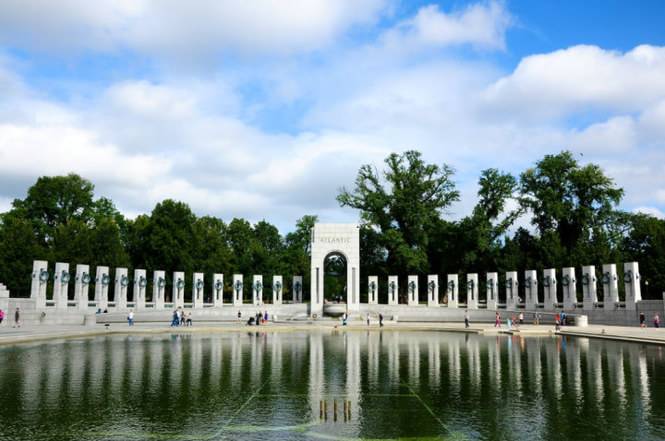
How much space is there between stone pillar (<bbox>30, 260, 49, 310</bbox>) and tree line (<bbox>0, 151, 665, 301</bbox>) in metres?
16.5

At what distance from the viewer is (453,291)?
198ft

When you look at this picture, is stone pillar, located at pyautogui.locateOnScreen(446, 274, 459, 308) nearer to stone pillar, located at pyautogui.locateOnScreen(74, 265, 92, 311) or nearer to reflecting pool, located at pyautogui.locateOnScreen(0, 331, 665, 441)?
reflecting pool, located at pyautogui.locateOnScreen(0, 331, 665, 441)

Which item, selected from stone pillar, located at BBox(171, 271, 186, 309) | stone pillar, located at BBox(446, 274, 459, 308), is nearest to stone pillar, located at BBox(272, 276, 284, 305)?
stone pillar, located at BBox(171, 271, 186, 309)

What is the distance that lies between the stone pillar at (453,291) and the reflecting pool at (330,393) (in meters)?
31.0

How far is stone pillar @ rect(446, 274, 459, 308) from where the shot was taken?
194 feet

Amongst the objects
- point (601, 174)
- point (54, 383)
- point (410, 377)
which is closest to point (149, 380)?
point (54, 383)

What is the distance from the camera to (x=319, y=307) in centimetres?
6091

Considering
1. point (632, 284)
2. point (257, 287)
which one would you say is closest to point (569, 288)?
point (632, 284)

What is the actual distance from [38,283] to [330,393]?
36.8m

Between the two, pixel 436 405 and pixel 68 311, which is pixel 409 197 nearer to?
pixel 68 311

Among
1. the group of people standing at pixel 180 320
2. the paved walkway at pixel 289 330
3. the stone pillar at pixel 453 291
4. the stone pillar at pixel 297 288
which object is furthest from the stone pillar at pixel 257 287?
the stone pillar at pixel 453 291

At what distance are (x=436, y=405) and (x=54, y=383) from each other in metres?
11.5

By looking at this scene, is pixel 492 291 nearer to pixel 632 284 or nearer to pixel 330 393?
pixel 632 284

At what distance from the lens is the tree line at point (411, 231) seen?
206 feet
